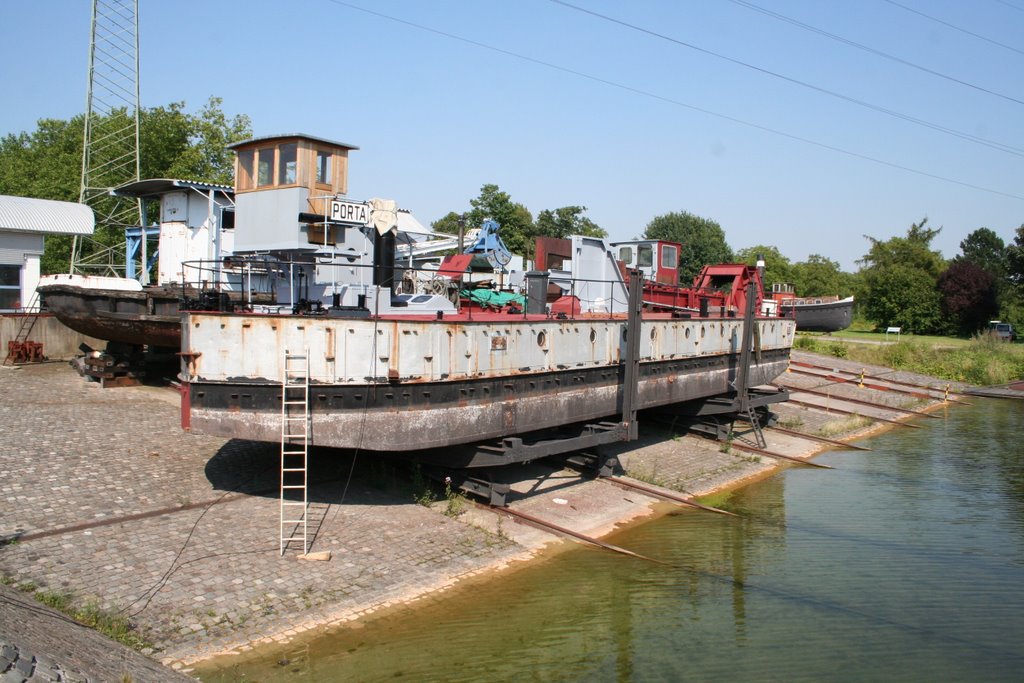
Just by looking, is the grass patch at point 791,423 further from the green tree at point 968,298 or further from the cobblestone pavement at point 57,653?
the green tree at point 968,298

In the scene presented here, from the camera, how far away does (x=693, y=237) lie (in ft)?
220

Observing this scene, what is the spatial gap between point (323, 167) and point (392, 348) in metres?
5.09

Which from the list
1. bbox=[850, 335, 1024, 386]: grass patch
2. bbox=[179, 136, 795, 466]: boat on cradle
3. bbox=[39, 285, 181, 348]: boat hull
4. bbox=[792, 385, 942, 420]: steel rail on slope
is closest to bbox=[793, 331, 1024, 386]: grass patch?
bbox=[850, 335, 1024, 386]: grass patch

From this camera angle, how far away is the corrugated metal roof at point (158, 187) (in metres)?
21.1

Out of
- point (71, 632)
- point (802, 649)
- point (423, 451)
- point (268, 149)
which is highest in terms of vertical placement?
point (268, 149)

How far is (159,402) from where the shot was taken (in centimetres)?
1567

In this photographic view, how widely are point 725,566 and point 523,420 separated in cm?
364

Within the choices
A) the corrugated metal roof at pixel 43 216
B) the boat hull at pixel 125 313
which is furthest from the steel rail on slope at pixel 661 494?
the corrugated metal roof at pixel 43 216

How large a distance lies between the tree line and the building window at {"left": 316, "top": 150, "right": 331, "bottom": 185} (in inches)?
217

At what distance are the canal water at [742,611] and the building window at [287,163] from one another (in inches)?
318

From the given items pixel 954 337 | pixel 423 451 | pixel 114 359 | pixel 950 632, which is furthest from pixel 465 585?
pixel 954 337

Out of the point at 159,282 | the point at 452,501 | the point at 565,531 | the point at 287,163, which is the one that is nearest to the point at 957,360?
the point at 565,531

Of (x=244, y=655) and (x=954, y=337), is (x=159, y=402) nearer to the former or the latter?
(x=244, y=655)

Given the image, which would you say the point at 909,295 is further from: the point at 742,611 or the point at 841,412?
the point at 742,611
